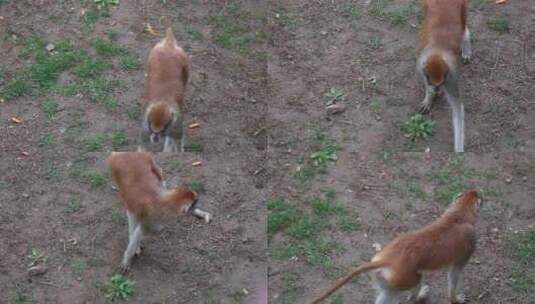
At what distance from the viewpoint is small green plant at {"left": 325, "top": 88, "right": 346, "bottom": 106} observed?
9070 millimetres

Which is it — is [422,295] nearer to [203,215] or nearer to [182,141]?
[203,215]

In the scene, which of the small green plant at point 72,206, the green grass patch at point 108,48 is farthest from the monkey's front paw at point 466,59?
the small green plant at point 72,206

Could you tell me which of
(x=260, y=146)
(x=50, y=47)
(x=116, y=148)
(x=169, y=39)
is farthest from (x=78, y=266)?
(x=50, y=47)

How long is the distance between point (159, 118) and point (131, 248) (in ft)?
4.40

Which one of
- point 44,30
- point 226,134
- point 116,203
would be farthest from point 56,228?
point 44,30

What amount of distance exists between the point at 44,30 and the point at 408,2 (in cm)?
450

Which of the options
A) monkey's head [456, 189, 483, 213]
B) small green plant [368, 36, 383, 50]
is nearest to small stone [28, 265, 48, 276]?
monkey's head [456, 189, 483, 213]

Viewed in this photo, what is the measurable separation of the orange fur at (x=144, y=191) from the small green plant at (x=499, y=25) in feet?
14.5

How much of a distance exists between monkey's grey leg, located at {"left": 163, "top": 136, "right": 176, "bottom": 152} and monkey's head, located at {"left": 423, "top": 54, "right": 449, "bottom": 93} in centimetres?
275

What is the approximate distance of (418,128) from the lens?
866cm

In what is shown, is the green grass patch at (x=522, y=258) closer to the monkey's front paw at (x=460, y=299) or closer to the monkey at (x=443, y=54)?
the monkey's front paw at (x=460, y=299)

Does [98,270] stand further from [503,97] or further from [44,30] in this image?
[503,97]

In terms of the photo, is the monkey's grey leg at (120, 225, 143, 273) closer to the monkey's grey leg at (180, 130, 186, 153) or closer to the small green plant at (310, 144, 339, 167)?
the monkey's grey leg at (180, 130, 186, 153)

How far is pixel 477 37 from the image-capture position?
9.63 metres
